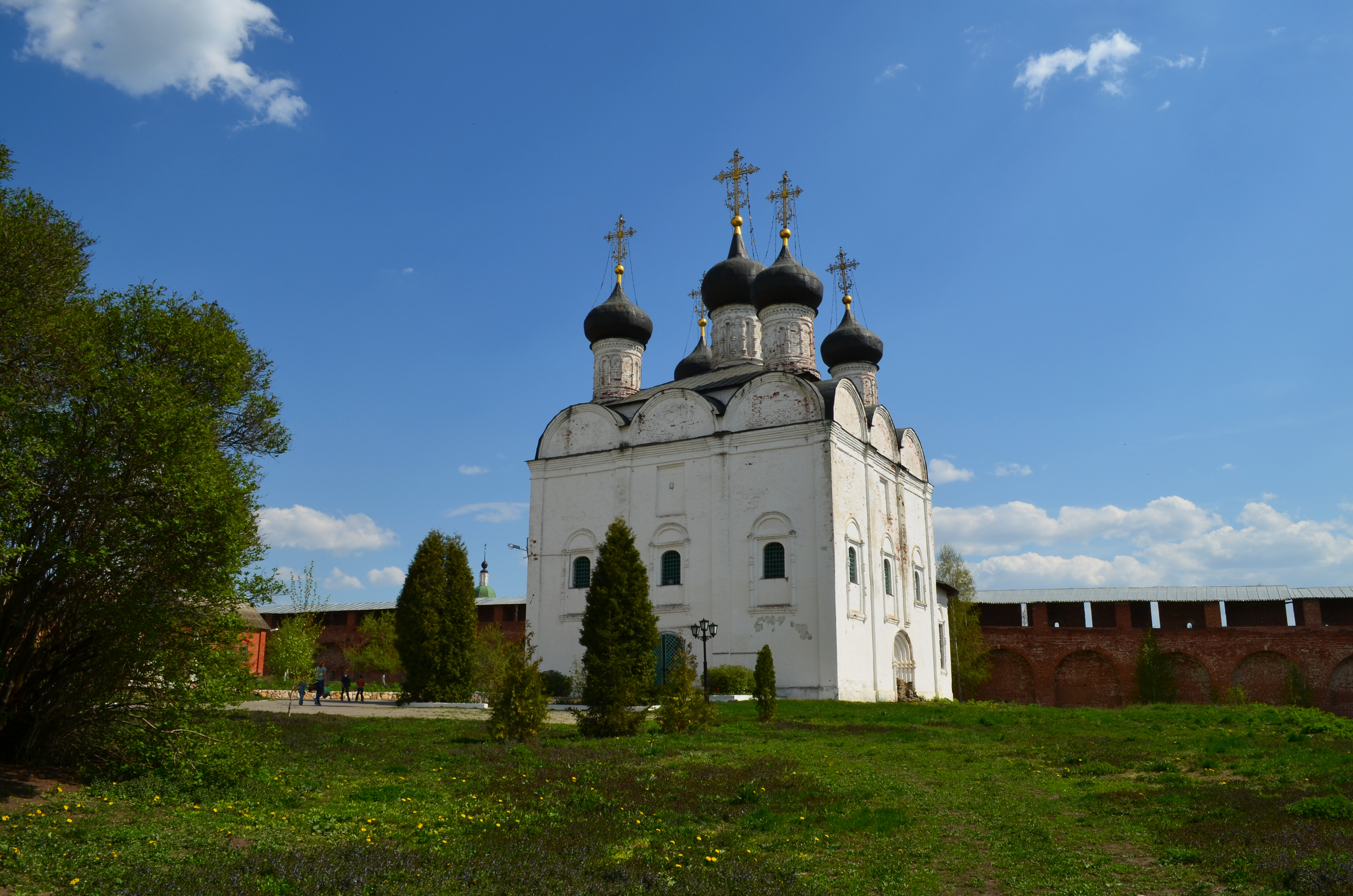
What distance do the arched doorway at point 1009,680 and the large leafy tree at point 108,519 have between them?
1178 inches

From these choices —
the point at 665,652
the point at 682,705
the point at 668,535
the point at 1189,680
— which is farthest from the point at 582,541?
the point at 1189,680

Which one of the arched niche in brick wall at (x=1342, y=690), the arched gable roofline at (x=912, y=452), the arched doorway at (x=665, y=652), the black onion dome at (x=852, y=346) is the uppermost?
the black onion dome at (x=852, y=346)

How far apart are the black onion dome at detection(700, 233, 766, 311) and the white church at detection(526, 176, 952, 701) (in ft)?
0.17

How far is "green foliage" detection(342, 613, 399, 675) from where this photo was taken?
33000 millimetres

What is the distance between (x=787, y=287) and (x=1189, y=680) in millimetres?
18626

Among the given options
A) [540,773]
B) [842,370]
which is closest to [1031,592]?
[842,370]

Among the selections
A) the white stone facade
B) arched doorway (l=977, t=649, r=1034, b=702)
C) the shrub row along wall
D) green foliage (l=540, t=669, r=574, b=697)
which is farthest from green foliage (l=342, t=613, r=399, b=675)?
the shrub row along wall

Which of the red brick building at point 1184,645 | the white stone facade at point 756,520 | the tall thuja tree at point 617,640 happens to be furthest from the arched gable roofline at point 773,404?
the red brick building at point 1184,645

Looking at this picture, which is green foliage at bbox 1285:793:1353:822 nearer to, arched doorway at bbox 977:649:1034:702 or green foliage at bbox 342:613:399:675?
arched doorway at bbox 977:649:1034:702

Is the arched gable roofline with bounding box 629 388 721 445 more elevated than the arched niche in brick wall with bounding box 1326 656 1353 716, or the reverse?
the arched gable roofline with bounding box 629 388 721 445

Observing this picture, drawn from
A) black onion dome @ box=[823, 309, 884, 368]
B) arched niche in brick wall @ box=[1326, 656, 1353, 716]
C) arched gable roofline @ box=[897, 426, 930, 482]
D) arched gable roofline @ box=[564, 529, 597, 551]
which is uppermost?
black onion dome @ box=[823, 309, 884, 368]

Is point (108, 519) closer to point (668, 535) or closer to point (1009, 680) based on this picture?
point (668, 535)

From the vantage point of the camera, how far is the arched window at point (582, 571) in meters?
25.2

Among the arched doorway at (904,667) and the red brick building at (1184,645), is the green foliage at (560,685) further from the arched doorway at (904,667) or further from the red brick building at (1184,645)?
the red brick building at (1184,645)
